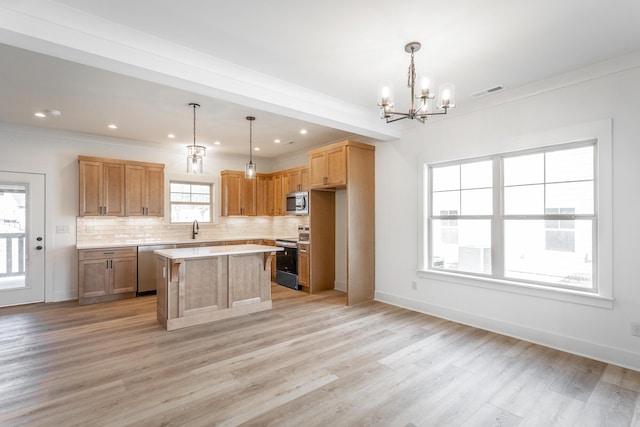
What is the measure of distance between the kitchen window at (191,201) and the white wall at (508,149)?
386 cm

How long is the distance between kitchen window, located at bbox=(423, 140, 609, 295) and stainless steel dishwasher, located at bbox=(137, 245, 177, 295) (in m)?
4.70

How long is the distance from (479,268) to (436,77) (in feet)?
7.90

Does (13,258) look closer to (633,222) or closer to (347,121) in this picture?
(347,121)

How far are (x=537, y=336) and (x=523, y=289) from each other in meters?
0.50

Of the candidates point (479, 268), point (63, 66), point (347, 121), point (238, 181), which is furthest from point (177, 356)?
point (238, 181)

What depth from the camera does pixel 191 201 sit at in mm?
6879

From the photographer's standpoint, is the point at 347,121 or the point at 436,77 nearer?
the point at 436,77

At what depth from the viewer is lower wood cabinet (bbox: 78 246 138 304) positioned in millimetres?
5172

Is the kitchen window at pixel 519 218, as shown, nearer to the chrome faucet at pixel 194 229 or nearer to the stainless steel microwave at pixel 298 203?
the stainless steel microwave at pixel 298 203

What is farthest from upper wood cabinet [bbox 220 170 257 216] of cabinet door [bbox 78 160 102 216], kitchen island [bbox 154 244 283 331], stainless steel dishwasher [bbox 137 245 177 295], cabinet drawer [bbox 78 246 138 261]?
kitchen island [bbox 154 244 283 331]

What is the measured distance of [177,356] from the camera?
3191mm

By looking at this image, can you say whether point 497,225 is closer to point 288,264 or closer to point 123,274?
point 288,264

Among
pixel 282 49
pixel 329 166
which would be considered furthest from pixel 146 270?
pixel 282 49

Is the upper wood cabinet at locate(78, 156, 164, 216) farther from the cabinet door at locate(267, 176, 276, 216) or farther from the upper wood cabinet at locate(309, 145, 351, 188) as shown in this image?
the upper wood cabinet at locate(309, 145, 351, 188)
